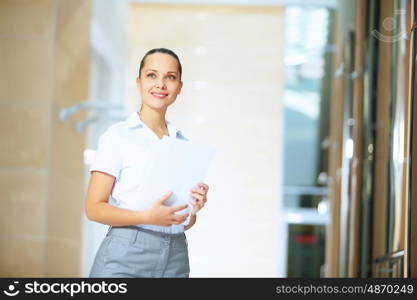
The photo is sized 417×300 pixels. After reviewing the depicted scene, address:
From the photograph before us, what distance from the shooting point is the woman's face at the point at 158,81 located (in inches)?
47.7

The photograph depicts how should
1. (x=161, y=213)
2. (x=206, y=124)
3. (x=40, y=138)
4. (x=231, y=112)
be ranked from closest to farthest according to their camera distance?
(x=161, y=213) → (x=40, y=138) → (x=206, y=124) → (x=231, y=112)

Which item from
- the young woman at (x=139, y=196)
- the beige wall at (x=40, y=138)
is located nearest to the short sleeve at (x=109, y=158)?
the young woman at (x=139, y=196)

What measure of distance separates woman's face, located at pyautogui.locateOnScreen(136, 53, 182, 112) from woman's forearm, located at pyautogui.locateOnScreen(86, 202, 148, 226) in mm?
184

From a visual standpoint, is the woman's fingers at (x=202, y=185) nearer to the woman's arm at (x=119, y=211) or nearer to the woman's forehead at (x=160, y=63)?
the woman's arm at (x=119, y=211)

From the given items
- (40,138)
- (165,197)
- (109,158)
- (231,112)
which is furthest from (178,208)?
(231,112)

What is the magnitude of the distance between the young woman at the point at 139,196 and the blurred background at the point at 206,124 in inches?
2.2

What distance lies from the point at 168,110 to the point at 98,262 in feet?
0.96

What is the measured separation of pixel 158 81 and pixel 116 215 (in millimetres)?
240

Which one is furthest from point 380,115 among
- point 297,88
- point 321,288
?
point 297,88

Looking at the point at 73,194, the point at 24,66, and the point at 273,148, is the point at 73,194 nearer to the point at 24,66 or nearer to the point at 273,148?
the point at 24,66

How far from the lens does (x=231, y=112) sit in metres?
2.64

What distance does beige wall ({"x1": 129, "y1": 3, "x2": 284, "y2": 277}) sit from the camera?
4.77 feet

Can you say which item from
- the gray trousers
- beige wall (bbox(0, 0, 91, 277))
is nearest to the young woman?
the gray trousers

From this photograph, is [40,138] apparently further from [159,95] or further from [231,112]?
[231,112]
